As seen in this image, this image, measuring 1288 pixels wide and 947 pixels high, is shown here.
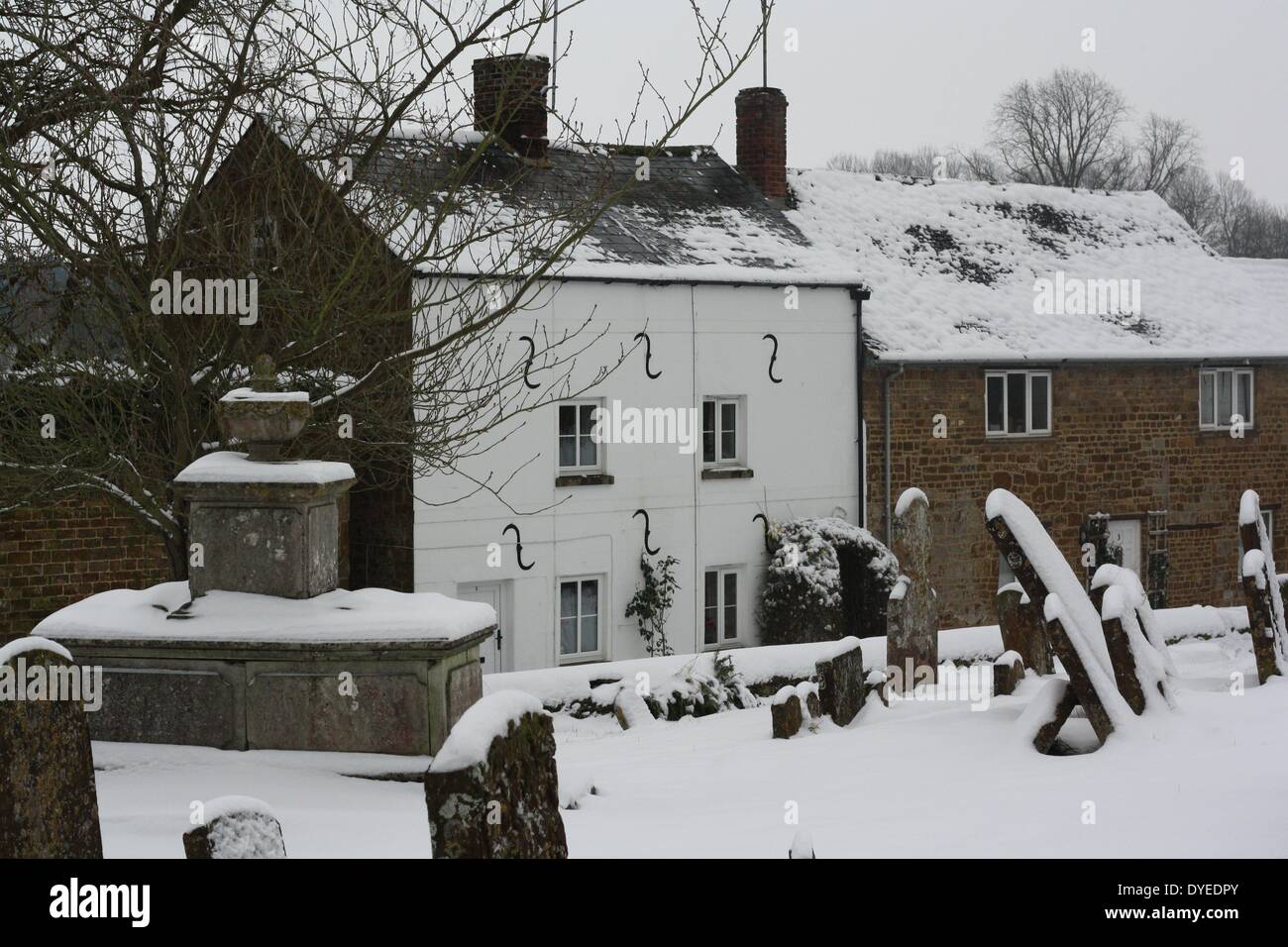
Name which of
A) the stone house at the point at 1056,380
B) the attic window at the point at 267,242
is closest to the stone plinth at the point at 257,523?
the attic window at the point at 267,242

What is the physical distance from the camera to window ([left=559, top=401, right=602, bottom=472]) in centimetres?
1761

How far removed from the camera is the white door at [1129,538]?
71.9 feet

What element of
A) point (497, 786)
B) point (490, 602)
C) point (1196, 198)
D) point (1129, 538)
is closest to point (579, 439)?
point (490, 602)

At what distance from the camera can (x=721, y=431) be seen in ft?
62.2

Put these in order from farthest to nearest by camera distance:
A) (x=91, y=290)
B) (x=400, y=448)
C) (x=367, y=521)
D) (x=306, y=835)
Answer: (x=367, y=521), (x=400, y=448), (x=91, y=290), (x=306, y=835)

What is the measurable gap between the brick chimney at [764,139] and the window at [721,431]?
425 cm

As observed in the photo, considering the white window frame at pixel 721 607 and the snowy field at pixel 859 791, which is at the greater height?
the snowy field at pixel 859 791

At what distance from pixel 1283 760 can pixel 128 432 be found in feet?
24.6

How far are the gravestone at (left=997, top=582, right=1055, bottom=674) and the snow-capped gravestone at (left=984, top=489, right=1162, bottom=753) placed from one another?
2.16 m

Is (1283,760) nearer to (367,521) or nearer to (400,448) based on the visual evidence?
(400,448)

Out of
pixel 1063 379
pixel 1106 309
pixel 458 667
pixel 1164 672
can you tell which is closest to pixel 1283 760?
pixel 1164 672

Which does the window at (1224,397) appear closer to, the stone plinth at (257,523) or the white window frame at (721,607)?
the white window frame at (721,607)

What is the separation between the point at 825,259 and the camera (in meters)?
19.8

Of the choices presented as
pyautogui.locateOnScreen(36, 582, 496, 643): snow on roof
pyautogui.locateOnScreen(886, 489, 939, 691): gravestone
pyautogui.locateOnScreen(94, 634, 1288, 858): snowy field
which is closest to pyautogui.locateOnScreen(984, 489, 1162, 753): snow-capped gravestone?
pyautogui.locateOnScreen(94, 634, 1288, 858): snowy field
